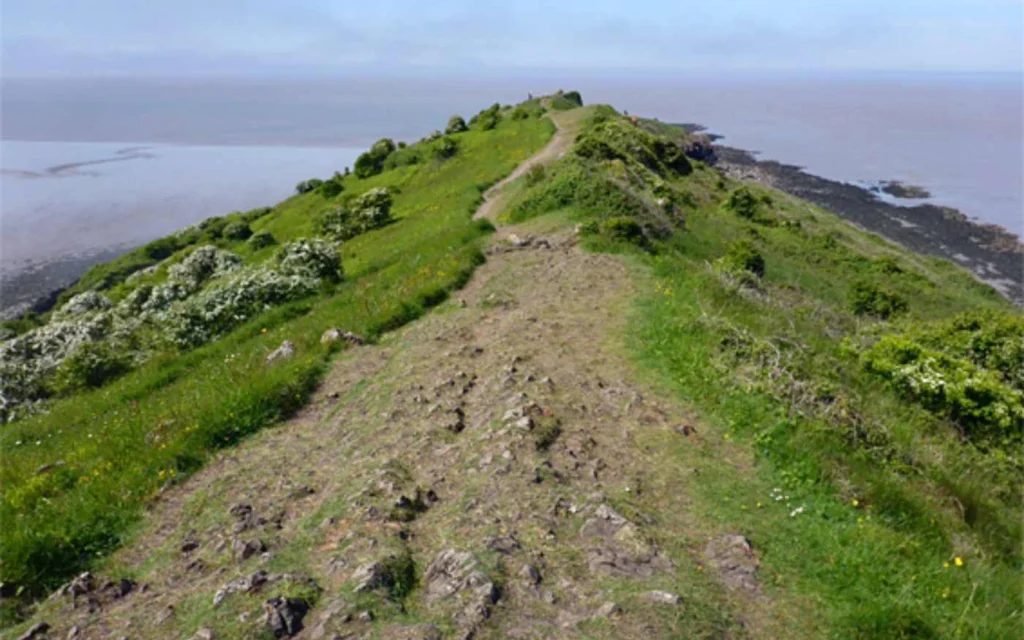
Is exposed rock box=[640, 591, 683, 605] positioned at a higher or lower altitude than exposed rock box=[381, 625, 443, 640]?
lower

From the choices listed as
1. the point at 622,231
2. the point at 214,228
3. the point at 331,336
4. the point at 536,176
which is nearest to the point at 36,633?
the point at 331,336

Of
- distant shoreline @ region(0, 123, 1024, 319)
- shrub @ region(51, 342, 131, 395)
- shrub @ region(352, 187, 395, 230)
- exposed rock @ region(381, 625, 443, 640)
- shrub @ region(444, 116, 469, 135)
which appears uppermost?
shrub @ region(444, 116, 469, 135)

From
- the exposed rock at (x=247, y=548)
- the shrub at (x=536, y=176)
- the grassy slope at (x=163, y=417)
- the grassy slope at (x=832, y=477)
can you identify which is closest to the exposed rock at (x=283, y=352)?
the grassy slope at (x=163, y=417)

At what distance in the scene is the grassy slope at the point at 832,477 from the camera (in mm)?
6980

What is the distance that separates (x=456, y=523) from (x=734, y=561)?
3.11 metres

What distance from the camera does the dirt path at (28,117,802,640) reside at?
638 cm

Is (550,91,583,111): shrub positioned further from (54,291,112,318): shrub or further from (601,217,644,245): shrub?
(601,217,644,245): shrub

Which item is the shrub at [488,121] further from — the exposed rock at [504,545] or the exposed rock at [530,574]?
the exposed rock at [530,574]

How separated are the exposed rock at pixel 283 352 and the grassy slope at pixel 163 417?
0.64ft

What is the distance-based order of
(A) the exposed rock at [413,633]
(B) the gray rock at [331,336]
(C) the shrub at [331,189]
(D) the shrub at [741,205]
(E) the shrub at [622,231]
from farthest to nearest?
(C) the shrub at [331,189]
(D) the shrub at [741,205]
(E) the shrub at [622,231]
(B) the gray rock at [331,336]
(A) the exposed rock at [413,633]

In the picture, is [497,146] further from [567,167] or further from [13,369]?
[13,369]

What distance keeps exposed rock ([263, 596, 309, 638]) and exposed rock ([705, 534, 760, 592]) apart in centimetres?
425

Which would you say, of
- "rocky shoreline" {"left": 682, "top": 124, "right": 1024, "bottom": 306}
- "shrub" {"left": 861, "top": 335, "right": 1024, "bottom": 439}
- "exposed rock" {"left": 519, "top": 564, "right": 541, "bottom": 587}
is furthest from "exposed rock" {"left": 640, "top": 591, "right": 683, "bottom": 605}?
"rocky shoreline" {"left": 682, "top": 124, "right": 1024, "bottom": 306}

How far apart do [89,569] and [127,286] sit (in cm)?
4484
